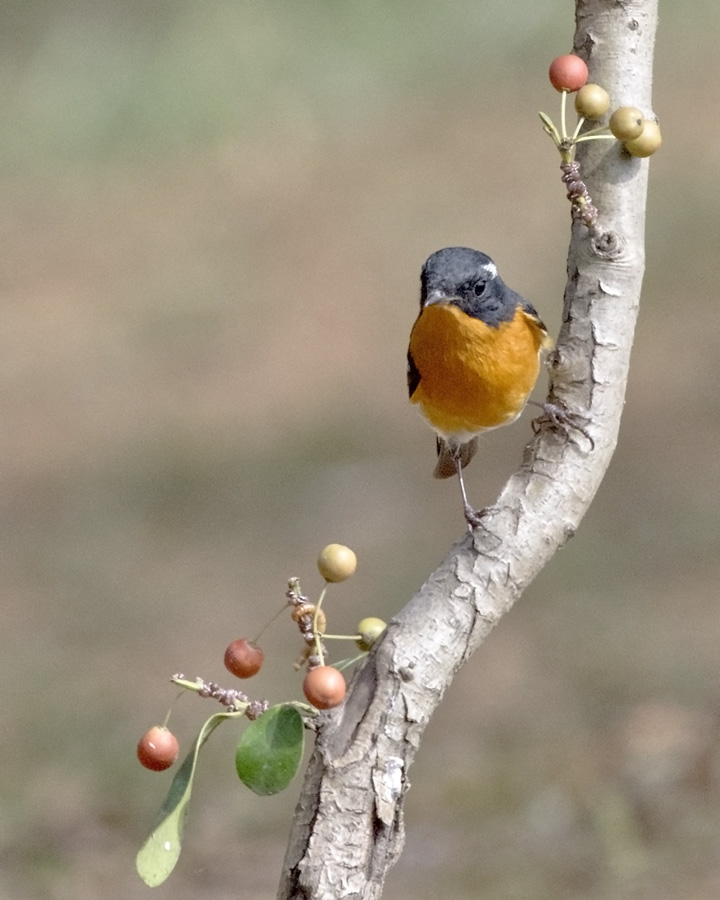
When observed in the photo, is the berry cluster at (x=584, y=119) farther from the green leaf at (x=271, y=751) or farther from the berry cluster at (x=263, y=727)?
the green leaf at (x=271, y=751)

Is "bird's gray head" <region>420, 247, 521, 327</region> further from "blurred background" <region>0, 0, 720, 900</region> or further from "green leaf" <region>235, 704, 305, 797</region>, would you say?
"blurred background" <region>0, 0, 720, 900</region>

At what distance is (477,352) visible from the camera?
3.52 m

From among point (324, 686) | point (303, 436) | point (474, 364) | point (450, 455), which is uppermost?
point (303, 436)

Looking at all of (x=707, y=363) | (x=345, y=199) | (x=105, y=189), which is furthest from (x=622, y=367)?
(x=105, y=189)

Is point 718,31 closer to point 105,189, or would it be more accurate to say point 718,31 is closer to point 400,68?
point 400,68

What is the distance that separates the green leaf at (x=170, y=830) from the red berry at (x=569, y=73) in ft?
4.33

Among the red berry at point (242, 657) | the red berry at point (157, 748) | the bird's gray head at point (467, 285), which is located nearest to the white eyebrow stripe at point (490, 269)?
the bird's gray head at point (467, 285)

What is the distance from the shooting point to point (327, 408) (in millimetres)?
10359

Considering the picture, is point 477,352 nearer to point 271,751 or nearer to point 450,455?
point 450,455

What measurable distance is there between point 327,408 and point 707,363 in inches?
118

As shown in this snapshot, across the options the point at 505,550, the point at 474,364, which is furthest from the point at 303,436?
the point at 505,550

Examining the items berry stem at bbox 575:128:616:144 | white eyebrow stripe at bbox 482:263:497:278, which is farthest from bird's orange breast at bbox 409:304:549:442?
berry stem at bbox 575:128:616:144

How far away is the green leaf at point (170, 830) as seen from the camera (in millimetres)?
2262

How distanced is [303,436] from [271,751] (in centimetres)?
776
